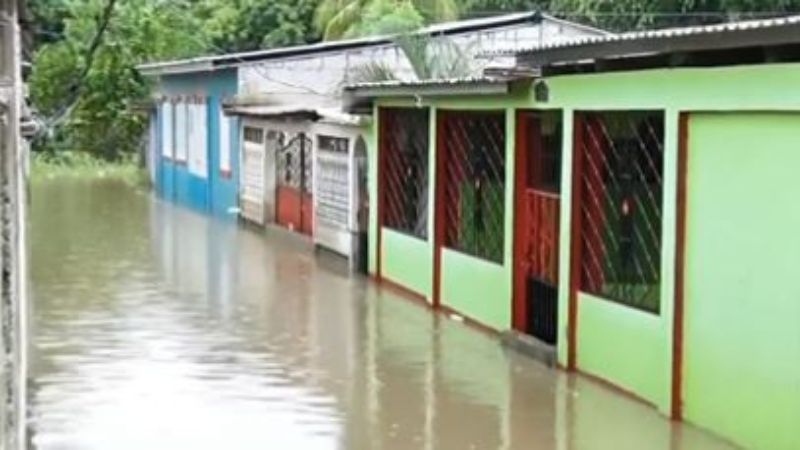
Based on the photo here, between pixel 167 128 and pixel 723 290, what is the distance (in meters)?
31.7

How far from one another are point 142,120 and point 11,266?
136 ft

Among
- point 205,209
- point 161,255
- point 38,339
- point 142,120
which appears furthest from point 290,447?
point 142,120

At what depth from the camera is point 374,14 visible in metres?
33.3

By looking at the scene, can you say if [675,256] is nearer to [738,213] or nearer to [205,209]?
[738,213]

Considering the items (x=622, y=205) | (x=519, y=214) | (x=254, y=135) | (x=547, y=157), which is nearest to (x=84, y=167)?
(x=254, y=135)

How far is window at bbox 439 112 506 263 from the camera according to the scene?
1686 centimetres

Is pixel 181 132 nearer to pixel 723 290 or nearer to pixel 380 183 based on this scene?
pixel 380 183

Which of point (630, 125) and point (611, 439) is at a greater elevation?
point (630, 125)

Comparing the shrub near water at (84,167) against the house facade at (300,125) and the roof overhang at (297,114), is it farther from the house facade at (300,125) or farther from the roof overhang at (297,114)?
the roof overhang at (297,114)

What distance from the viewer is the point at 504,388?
1334cm

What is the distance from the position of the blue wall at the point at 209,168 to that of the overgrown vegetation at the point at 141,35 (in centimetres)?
253

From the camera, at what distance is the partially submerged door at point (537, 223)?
587 inches

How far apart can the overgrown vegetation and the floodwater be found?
1427cm

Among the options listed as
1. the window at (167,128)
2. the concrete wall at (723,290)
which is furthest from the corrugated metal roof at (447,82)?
the window at (167,128)
